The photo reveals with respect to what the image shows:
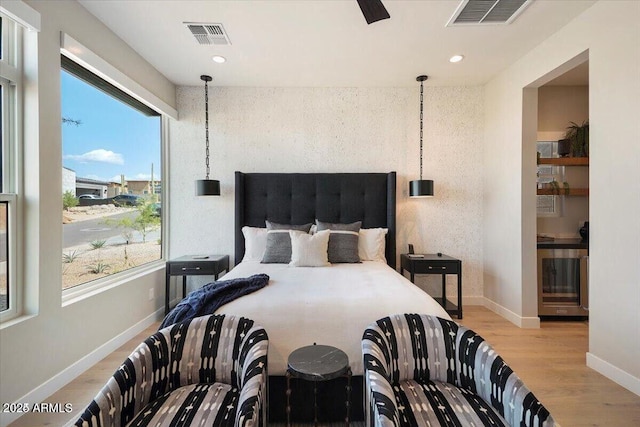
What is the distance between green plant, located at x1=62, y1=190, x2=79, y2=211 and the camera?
231cm

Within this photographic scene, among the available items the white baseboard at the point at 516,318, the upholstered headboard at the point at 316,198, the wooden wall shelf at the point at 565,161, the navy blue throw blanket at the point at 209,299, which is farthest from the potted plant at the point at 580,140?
the navy blue throw blanket at the point at 209,299

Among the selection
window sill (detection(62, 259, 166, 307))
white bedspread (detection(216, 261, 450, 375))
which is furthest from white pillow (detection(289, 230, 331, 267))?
window sill (detection(62, 259, 166, 307))

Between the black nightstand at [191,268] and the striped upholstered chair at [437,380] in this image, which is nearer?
the striped upholstered chair at [437,380]

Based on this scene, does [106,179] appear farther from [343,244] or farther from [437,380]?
[437,380]

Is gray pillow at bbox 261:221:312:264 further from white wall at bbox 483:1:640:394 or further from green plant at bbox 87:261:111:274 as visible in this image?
white wall at bbox 483:1:640:394

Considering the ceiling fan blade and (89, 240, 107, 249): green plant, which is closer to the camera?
the ceiling fan blade

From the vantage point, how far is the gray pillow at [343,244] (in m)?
3.11

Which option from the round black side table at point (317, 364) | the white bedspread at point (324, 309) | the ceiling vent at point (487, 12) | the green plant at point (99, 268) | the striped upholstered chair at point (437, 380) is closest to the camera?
the striped upholstered chair at point (437, 380)

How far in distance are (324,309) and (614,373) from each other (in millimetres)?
2183

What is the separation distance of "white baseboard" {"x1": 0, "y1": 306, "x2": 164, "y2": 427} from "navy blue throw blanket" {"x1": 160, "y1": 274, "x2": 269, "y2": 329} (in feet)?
2.86

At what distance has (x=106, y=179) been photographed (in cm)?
283

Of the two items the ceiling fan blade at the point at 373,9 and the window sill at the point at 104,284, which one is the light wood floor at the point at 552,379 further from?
the ceiling fan blade at the point at 373,9

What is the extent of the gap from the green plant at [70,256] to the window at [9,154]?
1.54 feet

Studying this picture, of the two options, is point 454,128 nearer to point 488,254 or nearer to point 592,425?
point 488,254
